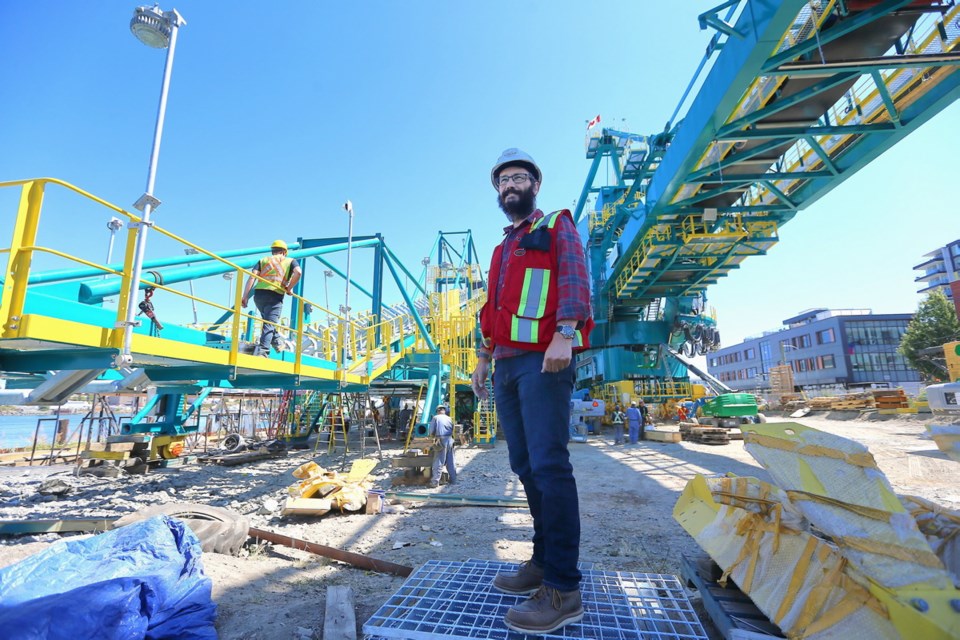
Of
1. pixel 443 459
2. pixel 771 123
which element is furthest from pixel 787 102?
pixel 443 459

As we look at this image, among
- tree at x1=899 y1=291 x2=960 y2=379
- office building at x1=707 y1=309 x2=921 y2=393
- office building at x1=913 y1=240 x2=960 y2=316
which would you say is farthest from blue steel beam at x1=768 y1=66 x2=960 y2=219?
office building at x1=913 y1=240 x2=960 y2=316

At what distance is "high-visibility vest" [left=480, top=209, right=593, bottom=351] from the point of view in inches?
85.1

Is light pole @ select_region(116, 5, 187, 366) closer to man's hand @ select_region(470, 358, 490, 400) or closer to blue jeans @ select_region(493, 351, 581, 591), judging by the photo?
man's hand @ select_region(470, 358, 490, 400)

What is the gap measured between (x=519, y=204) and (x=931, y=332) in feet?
149

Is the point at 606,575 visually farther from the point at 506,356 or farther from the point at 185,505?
the point at 185,505

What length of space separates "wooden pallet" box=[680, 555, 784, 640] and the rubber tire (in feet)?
12.6

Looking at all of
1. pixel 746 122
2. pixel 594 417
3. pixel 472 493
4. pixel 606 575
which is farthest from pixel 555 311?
pixel 594 417

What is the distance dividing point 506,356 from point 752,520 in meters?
1.47

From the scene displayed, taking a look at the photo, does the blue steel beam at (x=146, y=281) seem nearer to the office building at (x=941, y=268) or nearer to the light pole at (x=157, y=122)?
the light pole at (x=157, y=122)

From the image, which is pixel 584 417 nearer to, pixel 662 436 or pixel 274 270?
pixel 662 436

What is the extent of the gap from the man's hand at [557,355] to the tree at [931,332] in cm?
4282

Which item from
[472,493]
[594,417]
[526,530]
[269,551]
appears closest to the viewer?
[269,551]

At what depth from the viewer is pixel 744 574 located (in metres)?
2.02

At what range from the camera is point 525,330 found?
2.16 metres
